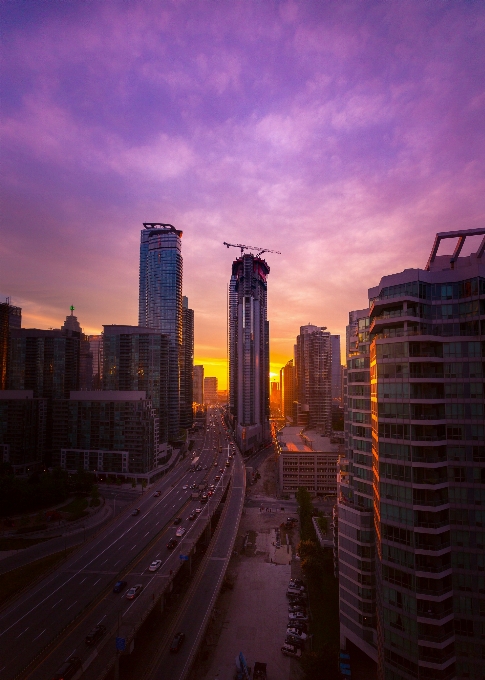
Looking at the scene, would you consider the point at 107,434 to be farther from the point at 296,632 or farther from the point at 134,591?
the point at 296,632

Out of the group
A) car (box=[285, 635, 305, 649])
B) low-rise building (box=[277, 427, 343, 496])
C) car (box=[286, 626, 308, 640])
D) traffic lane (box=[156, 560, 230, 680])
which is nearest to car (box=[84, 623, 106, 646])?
traffic lane (box=[156, 560, 230, 680])

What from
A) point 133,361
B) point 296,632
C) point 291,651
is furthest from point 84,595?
point 133,361

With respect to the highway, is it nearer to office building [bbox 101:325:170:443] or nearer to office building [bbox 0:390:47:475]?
office building [bbox 0:390:47:475]

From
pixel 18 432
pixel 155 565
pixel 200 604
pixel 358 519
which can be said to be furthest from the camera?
pixel 18 432

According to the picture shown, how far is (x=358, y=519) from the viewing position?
4394 centimetres

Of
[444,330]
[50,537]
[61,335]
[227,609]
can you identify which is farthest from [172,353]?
[444,330]

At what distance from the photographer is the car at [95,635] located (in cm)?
4370

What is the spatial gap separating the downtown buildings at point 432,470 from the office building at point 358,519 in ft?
30.5

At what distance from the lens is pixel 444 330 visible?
108 ft

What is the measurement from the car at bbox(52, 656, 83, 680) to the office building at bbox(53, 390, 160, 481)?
292ft

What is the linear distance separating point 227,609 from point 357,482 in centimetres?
3297

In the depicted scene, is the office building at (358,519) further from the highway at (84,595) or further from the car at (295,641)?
the highway at (84,595)

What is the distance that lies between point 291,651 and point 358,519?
21.6 m

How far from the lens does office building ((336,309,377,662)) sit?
42.9 metres
